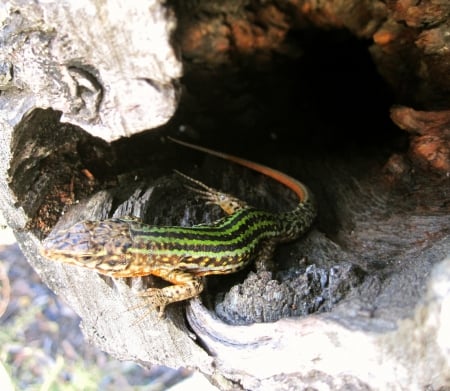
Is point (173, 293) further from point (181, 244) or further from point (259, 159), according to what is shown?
point (259, 159)

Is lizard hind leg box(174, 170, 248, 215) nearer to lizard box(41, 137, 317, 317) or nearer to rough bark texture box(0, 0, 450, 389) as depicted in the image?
lizard box(41, 137, 317, 317)

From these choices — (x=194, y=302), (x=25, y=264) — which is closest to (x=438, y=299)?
(x=194, y=302)

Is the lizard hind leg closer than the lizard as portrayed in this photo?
No

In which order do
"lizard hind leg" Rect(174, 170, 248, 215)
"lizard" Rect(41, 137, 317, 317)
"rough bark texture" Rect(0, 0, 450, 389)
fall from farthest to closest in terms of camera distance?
1. "lizard hind leg" Rect(174, 170, 248, 215)
2. "lizard" Rect(41, 137, 317, 317)
3. "rough bark texture" Rect(0, 0, 450, 389)

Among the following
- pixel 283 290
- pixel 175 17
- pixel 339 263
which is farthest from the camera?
pixel 339 263

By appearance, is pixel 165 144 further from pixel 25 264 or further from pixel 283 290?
pixel 25 264

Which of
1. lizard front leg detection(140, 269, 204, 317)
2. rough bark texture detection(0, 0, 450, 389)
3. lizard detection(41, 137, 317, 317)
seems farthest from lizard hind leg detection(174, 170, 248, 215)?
lizard front leg detection(140, 269, 204, 317)

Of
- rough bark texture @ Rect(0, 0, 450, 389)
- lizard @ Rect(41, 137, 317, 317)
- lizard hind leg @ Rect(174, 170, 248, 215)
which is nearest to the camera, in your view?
rough bark texture @ Rect(0, 0, 450, 389)
